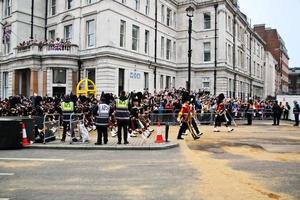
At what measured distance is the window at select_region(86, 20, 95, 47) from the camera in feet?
117

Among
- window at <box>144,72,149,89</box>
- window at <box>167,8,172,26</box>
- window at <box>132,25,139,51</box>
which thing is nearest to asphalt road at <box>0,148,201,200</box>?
window at <box>132,25,139,51</box>

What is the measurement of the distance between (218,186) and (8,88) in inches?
1503

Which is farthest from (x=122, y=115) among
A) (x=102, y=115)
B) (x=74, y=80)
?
(x=74, y=80)

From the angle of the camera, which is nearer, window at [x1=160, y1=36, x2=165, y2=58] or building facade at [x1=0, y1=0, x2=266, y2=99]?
building facade at [x1=0, y1=0, x2=266, y2=99]

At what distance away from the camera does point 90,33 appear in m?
35.9

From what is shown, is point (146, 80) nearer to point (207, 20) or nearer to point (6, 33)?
point (207, 20)

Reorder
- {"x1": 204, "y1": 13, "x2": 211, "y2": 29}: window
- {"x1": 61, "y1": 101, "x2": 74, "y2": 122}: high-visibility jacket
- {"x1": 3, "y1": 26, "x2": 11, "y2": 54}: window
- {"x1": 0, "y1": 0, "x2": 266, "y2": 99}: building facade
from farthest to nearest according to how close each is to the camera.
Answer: {"x1": 204, "y1": 13, "x2": 211, "y2": 29}: window
{"x1": 3, "y1": 26, "x2": 11, "y2": 54}: window
{"x1": 0, "y1": 0, "x2": 266, "y2": 99}: building facade
{"x1": 61, "y1": 101, "x2": 74, "y2": 122}: high-visibility jacket

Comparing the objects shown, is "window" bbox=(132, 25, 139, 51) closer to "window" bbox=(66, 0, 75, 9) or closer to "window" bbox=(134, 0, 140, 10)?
"window" bbox=(134, 0, 140, 10)

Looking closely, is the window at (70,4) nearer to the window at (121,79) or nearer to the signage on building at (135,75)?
the window at (121,79)

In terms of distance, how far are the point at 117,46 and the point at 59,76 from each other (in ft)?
20.8

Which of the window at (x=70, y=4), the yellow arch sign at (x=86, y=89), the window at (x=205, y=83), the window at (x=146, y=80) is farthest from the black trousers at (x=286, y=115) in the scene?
the window at (x=70, y=4)

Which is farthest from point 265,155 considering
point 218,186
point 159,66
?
point 159,66

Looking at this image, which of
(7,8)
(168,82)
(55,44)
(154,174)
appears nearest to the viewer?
(154,174)

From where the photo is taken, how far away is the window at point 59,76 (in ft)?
116
